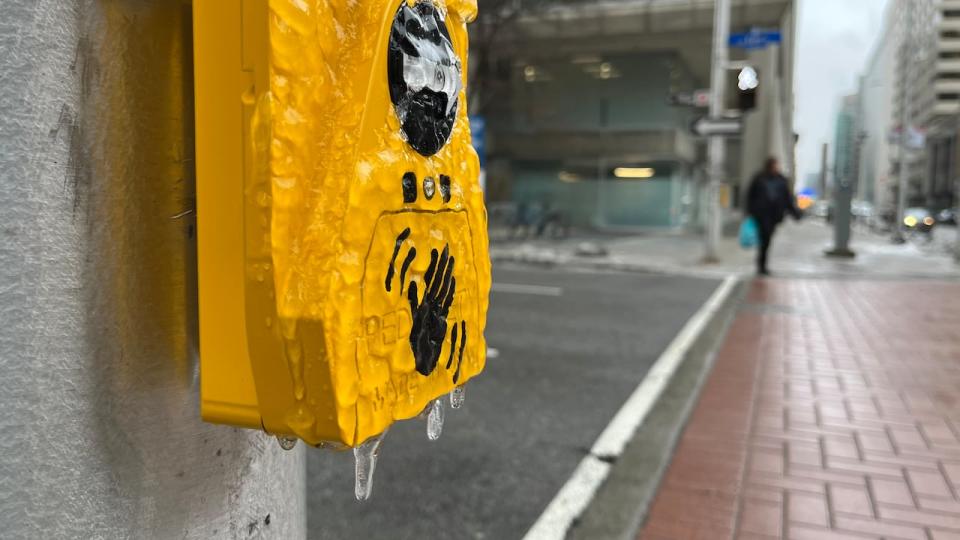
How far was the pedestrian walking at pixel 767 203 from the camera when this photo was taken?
11438mm

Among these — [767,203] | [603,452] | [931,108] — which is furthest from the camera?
[931,108]

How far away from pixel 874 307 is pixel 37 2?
9.01m

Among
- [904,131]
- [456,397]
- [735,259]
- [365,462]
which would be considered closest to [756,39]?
[735,259]

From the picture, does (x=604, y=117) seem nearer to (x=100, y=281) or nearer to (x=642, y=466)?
(x=642, y=466)

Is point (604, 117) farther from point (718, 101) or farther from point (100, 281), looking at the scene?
point (100, 281)

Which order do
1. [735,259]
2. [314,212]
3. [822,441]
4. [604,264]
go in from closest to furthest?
1. [314,212]
2. [822,441]
3. [604,264]
4. [735,259]

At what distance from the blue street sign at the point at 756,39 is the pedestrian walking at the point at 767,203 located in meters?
2.18

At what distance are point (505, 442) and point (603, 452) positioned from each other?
0.51 m

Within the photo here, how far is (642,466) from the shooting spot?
10.4ft

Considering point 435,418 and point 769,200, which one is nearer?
point 435,418

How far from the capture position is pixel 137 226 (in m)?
Result: 1.06

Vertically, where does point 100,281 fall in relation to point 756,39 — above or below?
below

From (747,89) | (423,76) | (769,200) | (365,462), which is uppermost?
(747,89)

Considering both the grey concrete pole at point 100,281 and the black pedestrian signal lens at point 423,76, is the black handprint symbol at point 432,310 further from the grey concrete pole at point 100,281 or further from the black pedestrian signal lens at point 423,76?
the grey concrete pole at point 100,281
